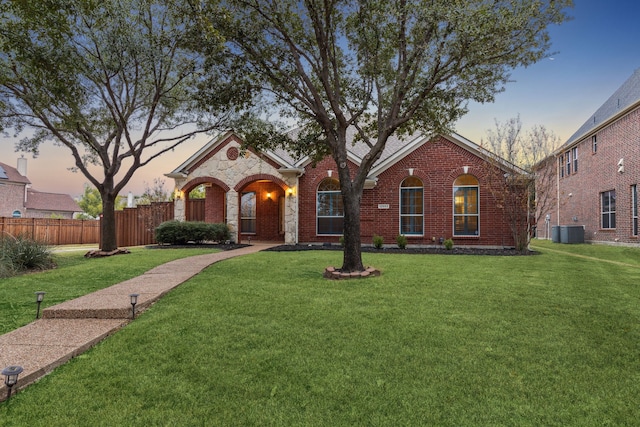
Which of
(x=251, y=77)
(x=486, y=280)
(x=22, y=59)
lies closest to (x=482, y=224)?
(x=486, y=280)

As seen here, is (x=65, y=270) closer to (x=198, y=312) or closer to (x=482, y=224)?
(x=198, y=312)

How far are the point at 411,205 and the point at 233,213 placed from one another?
26.7 feet

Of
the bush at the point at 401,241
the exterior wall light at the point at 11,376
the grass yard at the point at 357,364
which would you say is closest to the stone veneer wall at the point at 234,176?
the bush at the point at 401,241

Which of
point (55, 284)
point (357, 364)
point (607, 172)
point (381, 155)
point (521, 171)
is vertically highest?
point (381, 155)

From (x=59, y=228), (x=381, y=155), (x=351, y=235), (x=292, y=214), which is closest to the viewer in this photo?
(x=351, y=235)

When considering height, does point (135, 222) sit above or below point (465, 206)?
below

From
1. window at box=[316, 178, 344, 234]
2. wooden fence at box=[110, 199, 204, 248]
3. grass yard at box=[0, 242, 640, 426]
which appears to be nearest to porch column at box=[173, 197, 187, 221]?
wooden fence at box=[110, 199, 204, 248]

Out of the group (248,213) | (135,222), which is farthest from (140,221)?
(248,213)

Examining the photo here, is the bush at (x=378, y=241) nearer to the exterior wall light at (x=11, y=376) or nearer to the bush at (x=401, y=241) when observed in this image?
the bush at (x=401, y=241)

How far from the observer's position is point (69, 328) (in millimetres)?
Answer: 4293

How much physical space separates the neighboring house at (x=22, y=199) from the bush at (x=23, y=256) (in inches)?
1258

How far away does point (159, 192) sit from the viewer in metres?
26.5

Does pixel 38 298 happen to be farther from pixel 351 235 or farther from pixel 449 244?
pixel 449 244

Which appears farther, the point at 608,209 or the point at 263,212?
the point at 263,212
